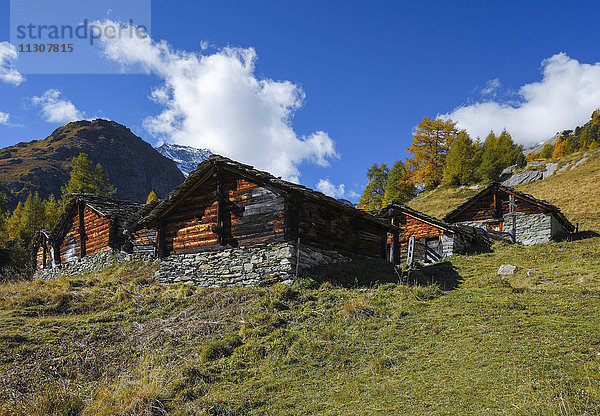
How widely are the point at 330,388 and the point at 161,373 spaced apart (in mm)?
3742

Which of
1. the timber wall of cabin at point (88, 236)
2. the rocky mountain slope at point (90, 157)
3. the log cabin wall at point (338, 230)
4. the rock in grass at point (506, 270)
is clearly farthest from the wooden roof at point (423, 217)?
the rocky mountain slope at point (90, 157)

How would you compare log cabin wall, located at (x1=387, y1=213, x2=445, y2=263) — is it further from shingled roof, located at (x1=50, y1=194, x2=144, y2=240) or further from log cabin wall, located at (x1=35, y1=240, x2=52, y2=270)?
log cabin wall, located at (x1=35, y1=240, x2=52, y2=270)

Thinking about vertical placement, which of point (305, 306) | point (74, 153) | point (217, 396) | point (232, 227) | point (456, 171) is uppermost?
point (74, 153)

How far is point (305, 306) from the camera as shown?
1092 cm

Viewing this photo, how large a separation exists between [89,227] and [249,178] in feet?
64.8

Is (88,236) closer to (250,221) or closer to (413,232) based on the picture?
(250,221)

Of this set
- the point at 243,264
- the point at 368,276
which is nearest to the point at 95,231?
the point at 243,264

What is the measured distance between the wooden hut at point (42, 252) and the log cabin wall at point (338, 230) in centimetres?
2787

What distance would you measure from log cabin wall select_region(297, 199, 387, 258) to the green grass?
267 centimetres

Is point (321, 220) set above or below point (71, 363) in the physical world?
above

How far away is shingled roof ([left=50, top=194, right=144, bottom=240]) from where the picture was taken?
2574 centimetres

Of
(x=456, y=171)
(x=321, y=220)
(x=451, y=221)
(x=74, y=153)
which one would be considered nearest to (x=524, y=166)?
(x=456, y=171)

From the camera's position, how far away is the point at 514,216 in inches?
1130

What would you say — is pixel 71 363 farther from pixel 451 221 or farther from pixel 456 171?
pixel 456 171
